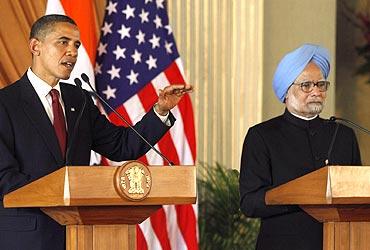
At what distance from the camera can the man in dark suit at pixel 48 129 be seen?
3.80 metres

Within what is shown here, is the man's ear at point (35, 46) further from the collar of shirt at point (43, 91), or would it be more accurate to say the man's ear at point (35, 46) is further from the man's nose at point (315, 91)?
the man's nose at point (315, 91)

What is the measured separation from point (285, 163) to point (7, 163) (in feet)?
3.70

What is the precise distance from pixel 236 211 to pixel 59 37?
8.85 ft

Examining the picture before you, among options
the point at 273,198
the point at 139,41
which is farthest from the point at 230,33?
the point at 273,198

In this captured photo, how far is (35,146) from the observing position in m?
3.89

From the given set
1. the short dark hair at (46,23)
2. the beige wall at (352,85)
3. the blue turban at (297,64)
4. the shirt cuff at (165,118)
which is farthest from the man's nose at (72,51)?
the beige wall at (352,85)

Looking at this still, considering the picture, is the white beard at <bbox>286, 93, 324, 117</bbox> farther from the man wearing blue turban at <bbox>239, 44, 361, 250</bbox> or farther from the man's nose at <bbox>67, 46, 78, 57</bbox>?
the man's nose at <bbox>67, 46, 78, 57</bbox>

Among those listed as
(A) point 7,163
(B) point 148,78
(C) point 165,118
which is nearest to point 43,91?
(A) point 7,163

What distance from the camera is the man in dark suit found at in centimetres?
380

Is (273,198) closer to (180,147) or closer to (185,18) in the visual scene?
(180,147)

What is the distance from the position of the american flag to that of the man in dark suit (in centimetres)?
153

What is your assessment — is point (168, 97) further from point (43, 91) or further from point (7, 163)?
point (7, 163)

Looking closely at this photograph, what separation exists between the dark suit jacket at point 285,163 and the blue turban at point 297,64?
133 mm

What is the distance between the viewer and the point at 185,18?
6.68m
